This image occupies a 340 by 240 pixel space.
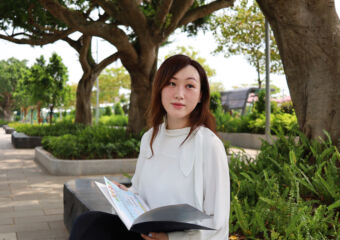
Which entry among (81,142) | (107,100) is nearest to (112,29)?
(81,142)

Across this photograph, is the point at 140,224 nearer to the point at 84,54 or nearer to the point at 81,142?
the point at 81,142

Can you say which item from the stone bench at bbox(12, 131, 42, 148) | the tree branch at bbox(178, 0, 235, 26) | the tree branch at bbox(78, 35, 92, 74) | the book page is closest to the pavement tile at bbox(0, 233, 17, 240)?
the book page

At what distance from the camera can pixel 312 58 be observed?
505cm

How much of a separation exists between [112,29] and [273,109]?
9492 millimetres

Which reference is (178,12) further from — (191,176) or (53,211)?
(191,176)

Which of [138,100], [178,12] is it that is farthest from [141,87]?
[178,12]

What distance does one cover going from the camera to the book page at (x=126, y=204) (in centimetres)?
192

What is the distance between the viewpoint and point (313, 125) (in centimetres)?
506

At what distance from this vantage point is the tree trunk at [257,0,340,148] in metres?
4.91

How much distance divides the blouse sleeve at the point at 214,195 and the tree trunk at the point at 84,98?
57.5ft

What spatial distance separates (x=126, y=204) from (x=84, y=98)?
17416 mm

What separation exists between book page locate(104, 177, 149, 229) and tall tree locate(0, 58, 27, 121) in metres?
57.5

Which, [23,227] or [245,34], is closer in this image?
[23,227]

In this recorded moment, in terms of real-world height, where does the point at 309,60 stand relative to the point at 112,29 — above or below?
below
